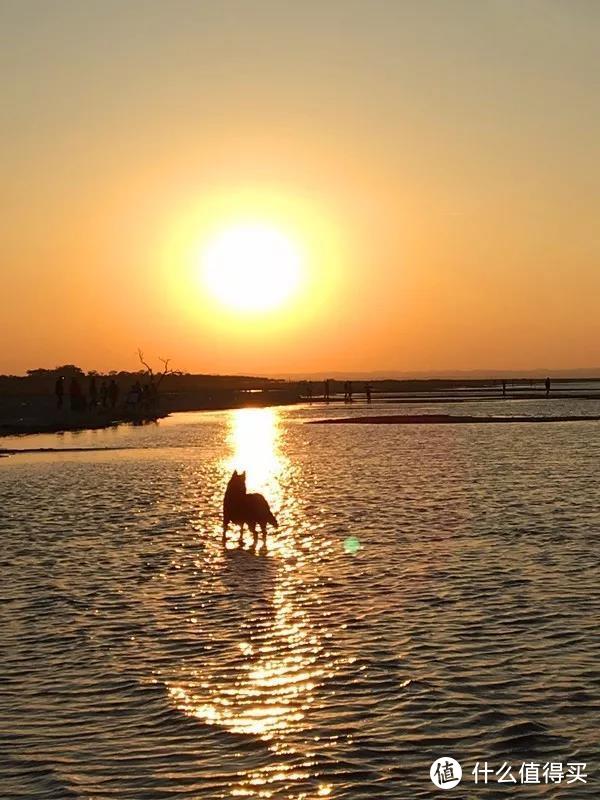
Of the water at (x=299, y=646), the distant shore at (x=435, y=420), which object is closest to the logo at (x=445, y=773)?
the water at (x=299, y=646)

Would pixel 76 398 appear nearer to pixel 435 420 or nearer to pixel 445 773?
pixel 435 420

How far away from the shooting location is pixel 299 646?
1157cm

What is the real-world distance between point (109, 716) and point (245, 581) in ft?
20.2

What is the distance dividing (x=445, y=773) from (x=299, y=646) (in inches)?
152

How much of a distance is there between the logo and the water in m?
0.09

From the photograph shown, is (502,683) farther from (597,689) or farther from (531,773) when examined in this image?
(531,773)

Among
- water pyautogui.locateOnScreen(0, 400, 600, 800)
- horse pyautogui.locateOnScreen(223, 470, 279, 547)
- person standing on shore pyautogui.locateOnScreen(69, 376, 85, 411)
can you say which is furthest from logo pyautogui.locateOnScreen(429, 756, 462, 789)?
person standing on shore pyautogui.locateOnScreen(69, 376, 85, 411)

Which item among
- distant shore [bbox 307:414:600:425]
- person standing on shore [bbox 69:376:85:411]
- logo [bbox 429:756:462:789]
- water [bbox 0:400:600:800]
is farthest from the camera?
person standing on shore [bbox 69:376:85:411]

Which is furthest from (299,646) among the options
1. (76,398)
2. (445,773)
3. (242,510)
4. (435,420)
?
(76,398)

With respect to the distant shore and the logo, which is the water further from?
the distant shore

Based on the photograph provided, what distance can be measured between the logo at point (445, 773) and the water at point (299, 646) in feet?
0.31

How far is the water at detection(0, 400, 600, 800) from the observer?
26.9ft

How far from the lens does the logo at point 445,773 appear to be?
7.72 m

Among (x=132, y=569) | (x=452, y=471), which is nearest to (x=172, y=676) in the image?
(x=132, y=569)
